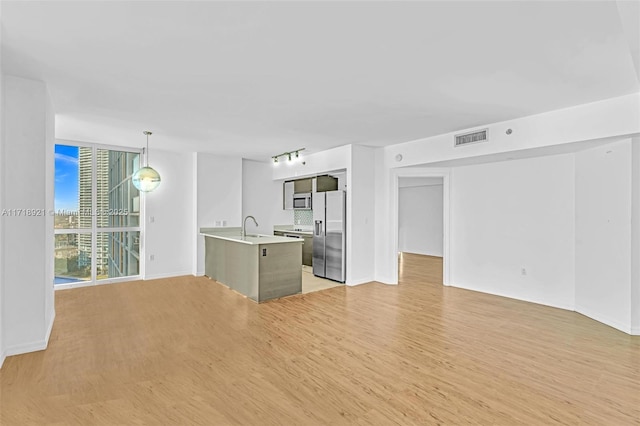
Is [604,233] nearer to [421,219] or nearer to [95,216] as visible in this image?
[421,219]

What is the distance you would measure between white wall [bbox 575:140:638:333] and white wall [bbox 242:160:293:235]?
6.15m

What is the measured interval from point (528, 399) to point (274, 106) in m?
3.68

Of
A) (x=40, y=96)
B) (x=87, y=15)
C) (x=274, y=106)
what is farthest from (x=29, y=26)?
(x=274, y=106)

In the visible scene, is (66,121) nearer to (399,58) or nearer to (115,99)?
(115,99)

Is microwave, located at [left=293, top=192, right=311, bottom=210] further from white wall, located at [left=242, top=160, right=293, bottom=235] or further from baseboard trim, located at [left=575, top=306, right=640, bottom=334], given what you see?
baseboard trim, located at [left=575, top=306, right=640, bottom=334]

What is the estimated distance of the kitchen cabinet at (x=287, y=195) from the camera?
842 cm

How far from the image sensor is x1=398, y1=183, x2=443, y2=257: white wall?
32.8 feet

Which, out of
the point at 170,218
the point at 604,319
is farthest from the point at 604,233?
the point at 170,218

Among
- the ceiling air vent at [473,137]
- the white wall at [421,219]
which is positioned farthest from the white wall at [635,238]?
the white wall at [421,219]

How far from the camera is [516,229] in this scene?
5242 mm

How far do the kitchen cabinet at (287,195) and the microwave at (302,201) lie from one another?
0.18m

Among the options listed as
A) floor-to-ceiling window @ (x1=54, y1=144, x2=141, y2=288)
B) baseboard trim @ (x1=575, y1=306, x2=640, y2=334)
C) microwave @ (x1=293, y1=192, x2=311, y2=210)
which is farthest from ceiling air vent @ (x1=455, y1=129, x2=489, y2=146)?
floor-to-ceiling window @ (x1=54, y1=144, x2=141, y2=288)

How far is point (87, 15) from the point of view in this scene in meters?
2.13

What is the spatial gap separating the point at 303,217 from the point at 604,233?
20.2 feet
